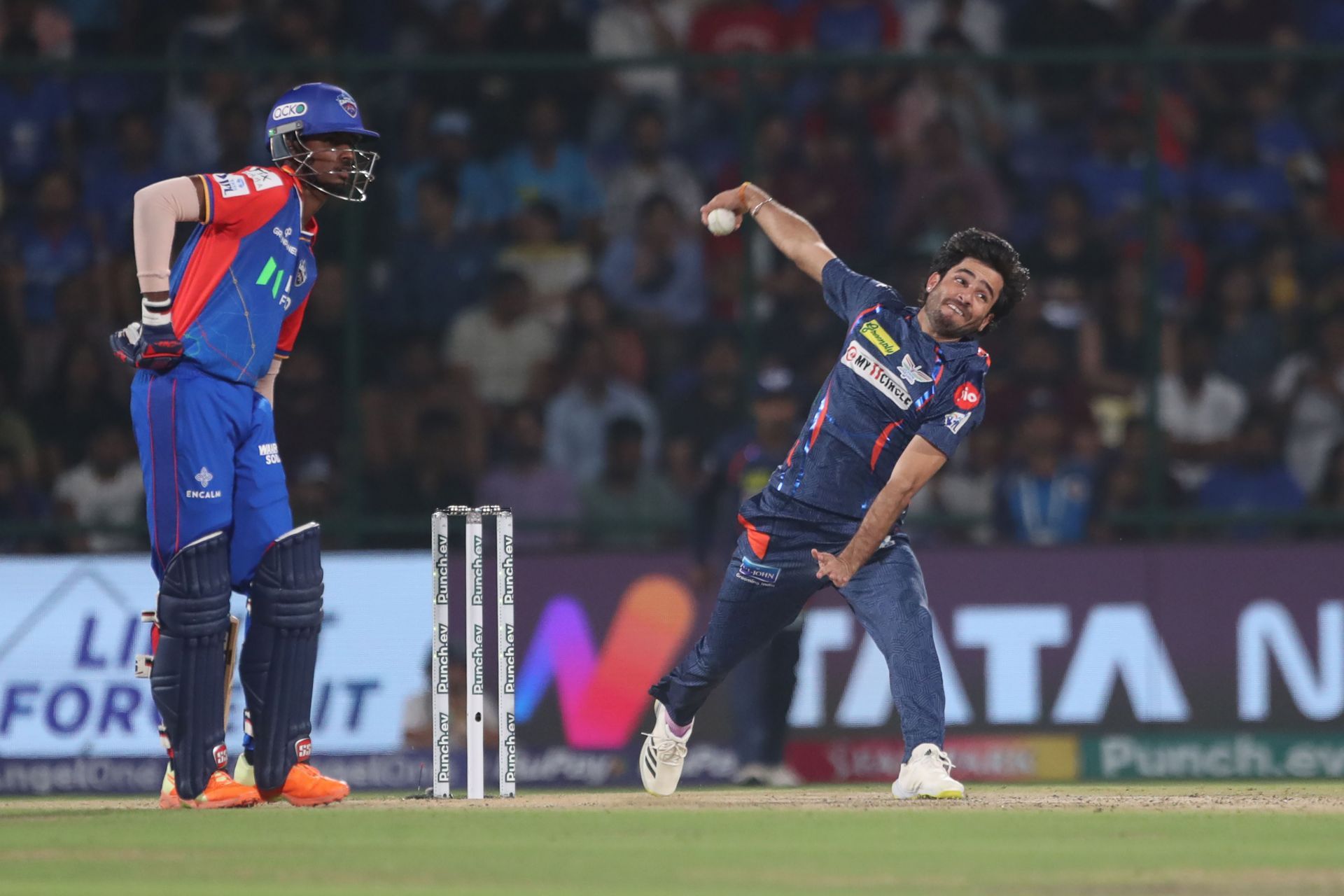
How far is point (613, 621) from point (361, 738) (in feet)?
4.73

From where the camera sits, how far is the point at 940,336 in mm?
7730

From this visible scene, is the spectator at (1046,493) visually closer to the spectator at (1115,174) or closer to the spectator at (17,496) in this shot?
the spectator at (1115,174)

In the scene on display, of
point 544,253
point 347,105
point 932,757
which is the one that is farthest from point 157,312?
point 544,253

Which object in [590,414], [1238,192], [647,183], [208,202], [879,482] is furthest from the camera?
[1238,192]

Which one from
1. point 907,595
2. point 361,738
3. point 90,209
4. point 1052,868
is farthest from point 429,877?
point 90,209

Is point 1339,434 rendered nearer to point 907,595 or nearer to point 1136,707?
point 1136,707

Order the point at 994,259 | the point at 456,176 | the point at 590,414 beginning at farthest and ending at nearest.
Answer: the point at 456,176 < the point at 590,414 < the point at 994,259

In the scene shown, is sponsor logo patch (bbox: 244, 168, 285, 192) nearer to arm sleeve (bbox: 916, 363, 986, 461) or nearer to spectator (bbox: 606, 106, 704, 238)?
arm sleeve (bbox: 916, 363, 986, 461)

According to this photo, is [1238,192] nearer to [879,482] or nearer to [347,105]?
[879,482]

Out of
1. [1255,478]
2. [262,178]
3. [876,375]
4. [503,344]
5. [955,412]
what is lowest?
[1255,478]

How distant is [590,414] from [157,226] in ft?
18.5

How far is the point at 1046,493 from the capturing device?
12.0m

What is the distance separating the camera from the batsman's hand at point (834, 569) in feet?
25.1

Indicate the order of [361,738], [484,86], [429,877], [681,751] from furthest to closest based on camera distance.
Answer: [484,86] < [361,738] < [681,751] < [429,877]
